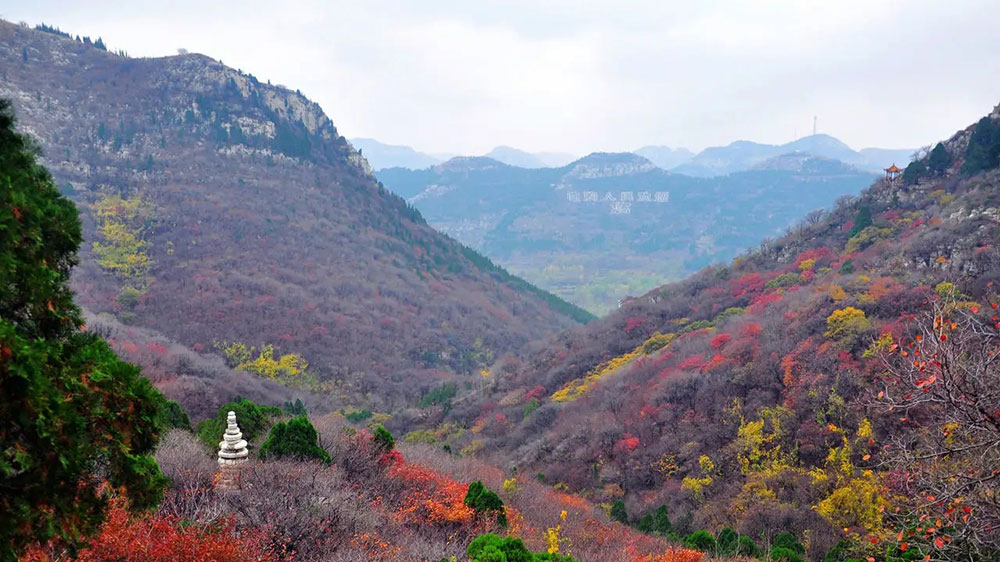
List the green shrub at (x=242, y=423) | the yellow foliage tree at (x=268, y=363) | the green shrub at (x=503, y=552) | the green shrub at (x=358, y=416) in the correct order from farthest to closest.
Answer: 1. the yellow foliage tree at (x=268, y=363)
2. the green shrub at (x=358, y=416)
3. the green shrub at (x=242, y=423)
4. the green shrub at (x=503, y=552)

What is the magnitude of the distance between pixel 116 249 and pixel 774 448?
84917 mm

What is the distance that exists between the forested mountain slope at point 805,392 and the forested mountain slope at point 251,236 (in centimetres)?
2758

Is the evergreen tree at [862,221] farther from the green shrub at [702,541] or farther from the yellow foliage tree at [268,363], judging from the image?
the yellow foliage tree at [268,363]

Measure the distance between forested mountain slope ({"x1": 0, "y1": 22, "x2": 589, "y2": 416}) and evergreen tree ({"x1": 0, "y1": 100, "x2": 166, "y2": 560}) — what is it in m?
62.2

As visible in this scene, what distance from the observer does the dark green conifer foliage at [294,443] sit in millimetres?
18156

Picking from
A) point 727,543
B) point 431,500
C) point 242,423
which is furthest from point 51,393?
point 242,423

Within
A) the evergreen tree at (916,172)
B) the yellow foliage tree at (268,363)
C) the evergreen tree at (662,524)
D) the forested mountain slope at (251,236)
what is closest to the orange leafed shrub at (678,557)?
the evergreen tree at (662,524)

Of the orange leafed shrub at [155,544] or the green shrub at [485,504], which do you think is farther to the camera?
the green shrub at [485,504]

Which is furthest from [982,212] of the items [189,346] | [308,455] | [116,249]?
[116,249]

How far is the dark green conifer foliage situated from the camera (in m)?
18.2

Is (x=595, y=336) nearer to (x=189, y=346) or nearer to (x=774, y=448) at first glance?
(x=774, y=448)

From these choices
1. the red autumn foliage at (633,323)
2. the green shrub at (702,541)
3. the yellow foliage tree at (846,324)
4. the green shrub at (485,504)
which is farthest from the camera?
the red autumn foliage at (633,323)

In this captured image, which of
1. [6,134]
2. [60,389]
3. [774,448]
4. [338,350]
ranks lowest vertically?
[338,350]

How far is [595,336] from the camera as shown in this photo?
206 ft
